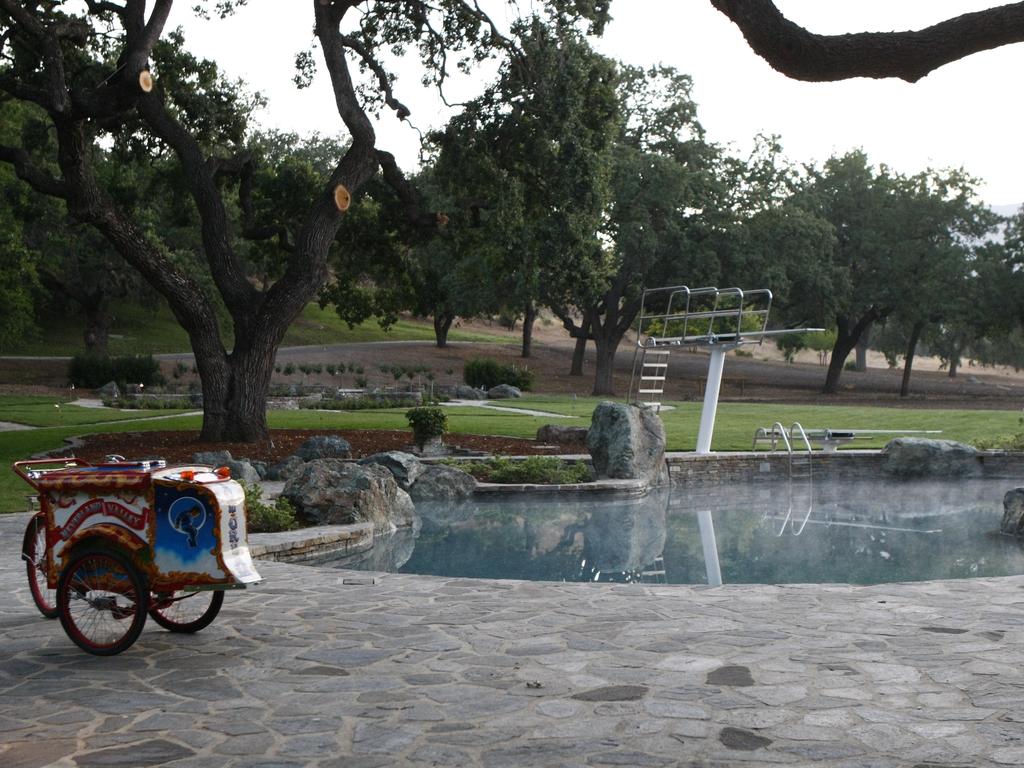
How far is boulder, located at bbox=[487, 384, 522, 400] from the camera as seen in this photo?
41312 mm

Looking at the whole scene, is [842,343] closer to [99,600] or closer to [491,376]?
[491,376]

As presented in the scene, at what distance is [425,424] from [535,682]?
13.8m

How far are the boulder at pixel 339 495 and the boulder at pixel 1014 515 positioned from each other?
767 centimetres

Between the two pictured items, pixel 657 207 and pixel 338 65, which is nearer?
pixel 338 65

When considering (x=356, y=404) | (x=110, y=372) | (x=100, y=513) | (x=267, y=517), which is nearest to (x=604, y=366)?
(x=356, y=404)

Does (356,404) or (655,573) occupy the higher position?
(655,573)

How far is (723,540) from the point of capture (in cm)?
1351

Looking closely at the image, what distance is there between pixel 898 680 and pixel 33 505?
32.6 feet

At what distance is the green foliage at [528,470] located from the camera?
54.8ft

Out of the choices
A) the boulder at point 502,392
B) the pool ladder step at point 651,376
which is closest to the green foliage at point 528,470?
the pool ladder step at point 651,376

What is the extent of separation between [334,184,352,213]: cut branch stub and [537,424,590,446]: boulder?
5.89m

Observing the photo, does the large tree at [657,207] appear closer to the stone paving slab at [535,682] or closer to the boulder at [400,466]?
the boulder at [400,466]

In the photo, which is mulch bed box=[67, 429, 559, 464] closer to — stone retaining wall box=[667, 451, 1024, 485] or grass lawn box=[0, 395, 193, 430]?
stone retaining wall box=[667, 451, 1024, 485]

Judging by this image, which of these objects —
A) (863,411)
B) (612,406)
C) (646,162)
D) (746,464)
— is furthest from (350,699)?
(646,162)
